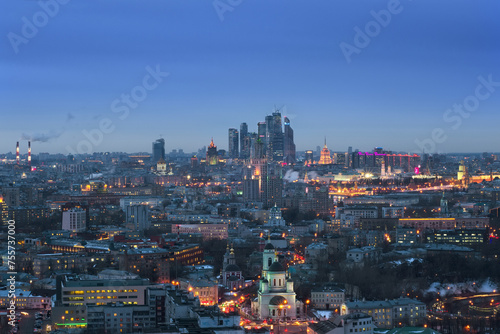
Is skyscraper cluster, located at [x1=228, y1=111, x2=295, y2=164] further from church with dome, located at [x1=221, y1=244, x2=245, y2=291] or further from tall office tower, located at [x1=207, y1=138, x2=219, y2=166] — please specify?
church with dome, located at [x1=221, y1=244, x2=245, y2=291]

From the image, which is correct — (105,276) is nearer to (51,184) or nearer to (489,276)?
(489,276)

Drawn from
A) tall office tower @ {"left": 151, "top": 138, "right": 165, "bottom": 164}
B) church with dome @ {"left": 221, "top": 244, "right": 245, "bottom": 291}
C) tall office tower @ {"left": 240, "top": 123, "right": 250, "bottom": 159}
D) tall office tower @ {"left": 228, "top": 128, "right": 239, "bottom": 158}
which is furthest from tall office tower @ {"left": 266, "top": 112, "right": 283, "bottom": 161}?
church with dome @ {"left": 221, "top": 244, "right": 245, "bottom": 291}

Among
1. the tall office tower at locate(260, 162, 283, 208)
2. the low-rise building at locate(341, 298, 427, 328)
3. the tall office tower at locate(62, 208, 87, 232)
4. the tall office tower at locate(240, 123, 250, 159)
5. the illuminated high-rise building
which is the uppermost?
the tall office tower at locate(240, 123, 250, 159)

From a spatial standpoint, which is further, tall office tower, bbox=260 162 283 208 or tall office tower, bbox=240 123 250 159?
tall office tower, bbox=240 123 250 159

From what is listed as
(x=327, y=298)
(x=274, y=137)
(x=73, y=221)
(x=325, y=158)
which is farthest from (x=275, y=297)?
(x=325, y=158)

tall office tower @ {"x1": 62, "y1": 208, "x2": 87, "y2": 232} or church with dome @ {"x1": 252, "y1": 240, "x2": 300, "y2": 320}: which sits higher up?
tall office tower @ {"x1": 62, "y1": 208, "x2": 87, "y2": 232}

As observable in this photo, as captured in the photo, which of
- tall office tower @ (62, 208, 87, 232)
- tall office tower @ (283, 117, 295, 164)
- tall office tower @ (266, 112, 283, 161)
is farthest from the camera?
tall office tower @ (283, 117, 295, 164)

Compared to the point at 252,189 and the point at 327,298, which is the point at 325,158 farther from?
the point at 327,298
